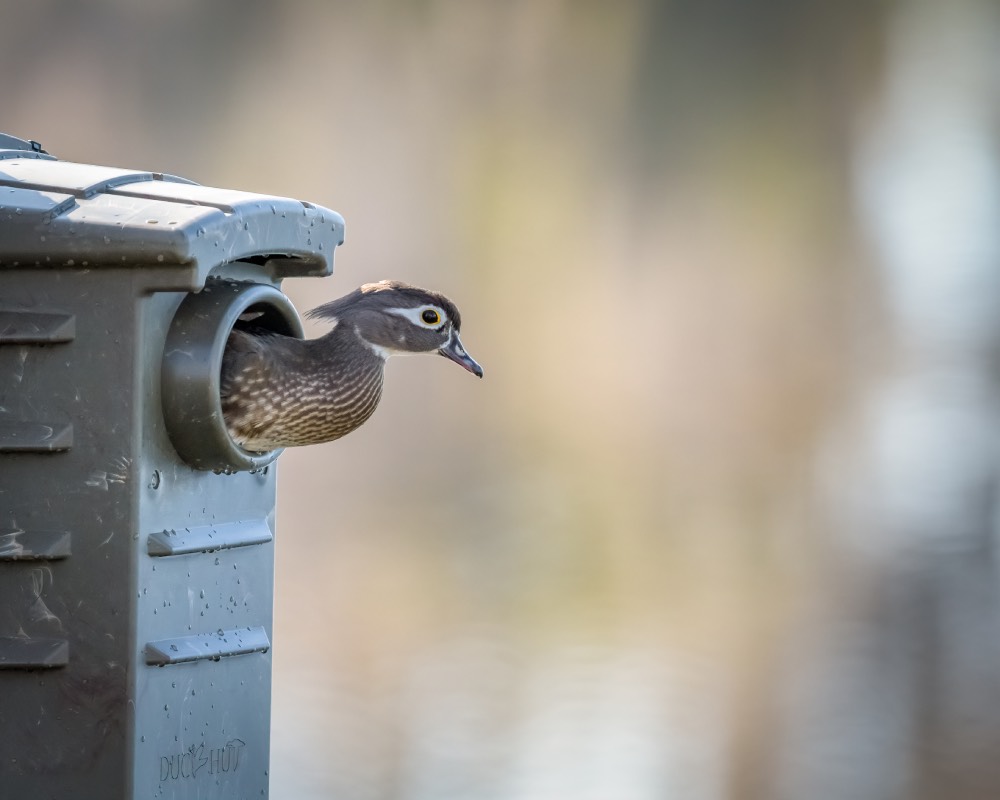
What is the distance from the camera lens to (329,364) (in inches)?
101

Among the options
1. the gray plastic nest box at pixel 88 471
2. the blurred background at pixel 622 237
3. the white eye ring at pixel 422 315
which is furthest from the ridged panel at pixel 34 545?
→ the blurred background at pixel 622 237

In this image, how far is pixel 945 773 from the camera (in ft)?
16.3

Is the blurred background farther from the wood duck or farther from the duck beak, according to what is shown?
the wood duck

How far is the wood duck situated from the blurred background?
173 inches

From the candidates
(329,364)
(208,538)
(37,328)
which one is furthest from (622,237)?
(37,328)

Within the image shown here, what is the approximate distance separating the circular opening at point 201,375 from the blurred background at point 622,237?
4.90 meters

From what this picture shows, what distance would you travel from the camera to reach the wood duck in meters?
2.37

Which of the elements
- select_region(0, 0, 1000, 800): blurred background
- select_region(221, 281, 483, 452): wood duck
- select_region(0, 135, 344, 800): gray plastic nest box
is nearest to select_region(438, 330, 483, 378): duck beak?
select_region(221, 281, 483, 452): wood duck

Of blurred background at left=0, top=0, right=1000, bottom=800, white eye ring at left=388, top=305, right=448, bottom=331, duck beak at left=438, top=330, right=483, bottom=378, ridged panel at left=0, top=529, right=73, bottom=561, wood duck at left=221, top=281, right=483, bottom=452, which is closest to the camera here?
ridged panel at left=0, top=529, right=73, bottom=561

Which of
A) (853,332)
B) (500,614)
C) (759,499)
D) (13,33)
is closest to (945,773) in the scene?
(500,614)

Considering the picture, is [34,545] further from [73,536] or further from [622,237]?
[622,237]

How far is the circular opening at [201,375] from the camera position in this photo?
210cm

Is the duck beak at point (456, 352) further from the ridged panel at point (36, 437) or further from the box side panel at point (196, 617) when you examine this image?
the ridged panel at point (36, 437)

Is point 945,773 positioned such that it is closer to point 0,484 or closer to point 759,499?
point 759,499
